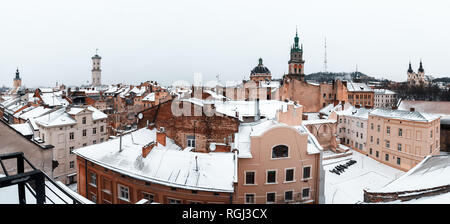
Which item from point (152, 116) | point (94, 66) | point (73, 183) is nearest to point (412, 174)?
point (152, 116)

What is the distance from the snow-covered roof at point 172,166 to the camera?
42.3ft

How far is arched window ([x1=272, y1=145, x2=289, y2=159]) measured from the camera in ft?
44.6

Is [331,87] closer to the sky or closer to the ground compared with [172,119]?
closer to the sky

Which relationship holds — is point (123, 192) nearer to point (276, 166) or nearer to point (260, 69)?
point (276, 166)

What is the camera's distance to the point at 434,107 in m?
34.6

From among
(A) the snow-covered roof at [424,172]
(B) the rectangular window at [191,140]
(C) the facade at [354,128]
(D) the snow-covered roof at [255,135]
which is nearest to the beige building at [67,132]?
(B) the rectangular window at [191,140]

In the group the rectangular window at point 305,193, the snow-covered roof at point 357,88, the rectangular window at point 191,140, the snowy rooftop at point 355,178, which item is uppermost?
the snow-covered roof at point 357,88

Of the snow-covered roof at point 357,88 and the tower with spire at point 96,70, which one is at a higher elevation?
the tower with spire at point 96,70

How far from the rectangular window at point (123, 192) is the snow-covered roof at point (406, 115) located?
78.9 ft

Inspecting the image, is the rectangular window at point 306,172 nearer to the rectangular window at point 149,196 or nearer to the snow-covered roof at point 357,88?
the rectangular window at point 149,196
